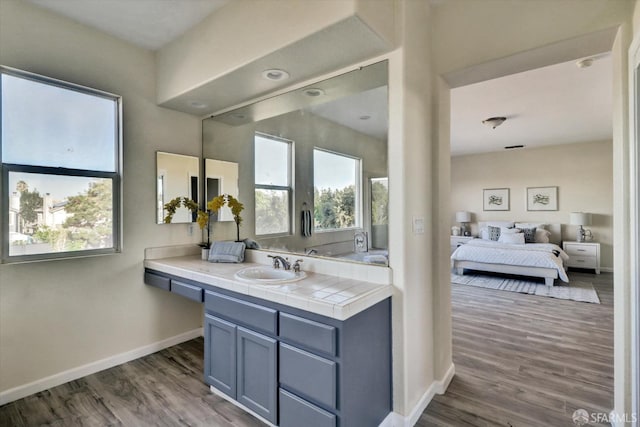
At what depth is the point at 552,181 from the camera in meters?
6.95

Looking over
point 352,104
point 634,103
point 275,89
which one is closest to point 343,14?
point 352,104

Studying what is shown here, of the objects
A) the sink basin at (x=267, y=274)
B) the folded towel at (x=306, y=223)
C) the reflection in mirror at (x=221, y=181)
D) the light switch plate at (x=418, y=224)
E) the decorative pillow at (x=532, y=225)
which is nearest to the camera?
the light switch plate at (x=418, y=224)

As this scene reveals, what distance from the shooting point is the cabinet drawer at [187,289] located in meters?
2.34

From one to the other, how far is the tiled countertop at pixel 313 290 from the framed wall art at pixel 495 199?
6.87 metres

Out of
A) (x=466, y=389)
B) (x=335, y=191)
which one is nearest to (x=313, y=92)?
(x=335, y=191)

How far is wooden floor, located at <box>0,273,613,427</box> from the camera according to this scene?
2.01 metres

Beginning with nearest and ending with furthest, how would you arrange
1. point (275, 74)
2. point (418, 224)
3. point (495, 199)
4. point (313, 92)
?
point (418, 224) < point (275, 74) < point (313, 92) < point (495, 199)

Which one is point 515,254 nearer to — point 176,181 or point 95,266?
point 176,181

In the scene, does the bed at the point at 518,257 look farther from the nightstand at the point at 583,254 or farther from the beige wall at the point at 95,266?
the beige wall at the point at 95,266

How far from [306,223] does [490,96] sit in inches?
120

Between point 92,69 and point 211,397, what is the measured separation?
9.02 feet

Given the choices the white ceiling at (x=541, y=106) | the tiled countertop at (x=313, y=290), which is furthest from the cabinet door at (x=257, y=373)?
the white ceiling at (x=541, y=106)

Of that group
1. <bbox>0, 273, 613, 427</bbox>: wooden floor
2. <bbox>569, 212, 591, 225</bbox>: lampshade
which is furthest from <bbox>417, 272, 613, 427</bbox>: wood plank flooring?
<bbox>569, 212, 591, 225</bbox>: lampshade

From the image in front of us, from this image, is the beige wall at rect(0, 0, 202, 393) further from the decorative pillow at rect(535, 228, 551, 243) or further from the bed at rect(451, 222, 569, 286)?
the decorative pillow at rect(535, 228, 551, 243)
